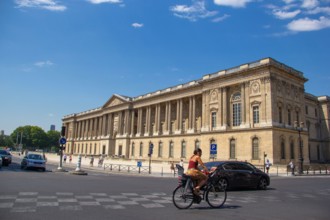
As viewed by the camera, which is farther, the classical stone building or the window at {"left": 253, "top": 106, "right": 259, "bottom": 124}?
the window at {"left": 253, "top": 106, "right": 259, "bottom": 124}

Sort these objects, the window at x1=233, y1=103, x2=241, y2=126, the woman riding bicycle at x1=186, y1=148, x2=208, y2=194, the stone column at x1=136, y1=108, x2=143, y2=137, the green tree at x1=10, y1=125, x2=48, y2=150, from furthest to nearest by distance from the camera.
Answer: the green tree at x1=10, y1=125, x2=48, y2=150, the stone column at x1=136, y1=108, x2=143, y2=137, the window at x1=233, y1=103, x2=241, y2=126, the woman riding bicycle at x1=186, y1=148, x2=208, y2=194

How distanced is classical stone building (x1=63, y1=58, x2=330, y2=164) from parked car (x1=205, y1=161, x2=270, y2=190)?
942cm

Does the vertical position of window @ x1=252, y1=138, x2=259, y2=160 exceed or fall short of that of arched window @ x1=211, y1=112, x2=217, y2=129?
it falls short

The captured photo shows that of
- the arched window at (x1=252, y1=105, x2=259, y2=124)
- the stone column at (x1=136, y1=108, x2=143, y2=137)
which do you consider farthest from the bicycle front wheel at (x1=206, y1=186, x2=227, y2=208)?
the stone column at (x1=136, y1=108, x2=143, y2=137)

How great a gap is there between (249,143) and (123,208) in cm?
3963

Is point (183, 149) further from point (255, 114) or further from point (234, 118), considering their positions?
point (255, 114)

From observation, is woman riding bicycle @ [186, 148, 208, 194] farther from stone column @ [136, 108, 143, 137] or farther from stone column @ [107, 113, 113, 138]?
stone column @ [107, 113, 113, 138]

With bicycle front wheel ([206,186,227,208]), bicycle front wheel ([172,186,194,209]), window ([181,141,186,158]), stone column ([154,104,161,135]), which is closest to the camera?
bicycle front wheel ([172,186,194,209])

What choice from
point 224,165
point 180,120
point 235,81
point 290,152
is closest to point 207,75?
point 235,81

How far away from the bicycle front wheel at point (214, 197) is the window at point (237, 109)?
4047 centimetres

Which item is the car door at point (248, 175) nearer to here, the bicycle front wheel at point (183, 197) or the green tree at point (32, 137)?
the bicycle front wheel at point (183, 197)

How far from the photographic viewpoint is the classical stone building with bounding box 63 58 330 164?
44.4 m

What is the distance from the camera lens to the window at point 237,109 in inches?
1940

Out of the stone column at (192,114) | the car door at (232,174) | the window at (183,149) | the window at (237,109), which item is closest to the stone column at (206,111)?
the window at (237,109)
